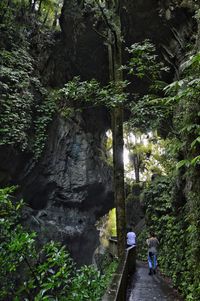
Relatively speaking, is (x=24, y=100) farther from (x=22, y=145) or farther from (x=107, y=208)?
(x=107, y=208)

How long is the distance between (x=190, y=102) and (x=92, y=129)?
15.7m

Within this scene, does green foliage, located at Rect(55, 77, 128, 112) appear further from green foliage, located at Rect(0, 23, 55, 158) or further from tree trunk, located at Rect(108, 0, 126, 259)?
green foliage, located at Rect(0, 23, 55, 158)

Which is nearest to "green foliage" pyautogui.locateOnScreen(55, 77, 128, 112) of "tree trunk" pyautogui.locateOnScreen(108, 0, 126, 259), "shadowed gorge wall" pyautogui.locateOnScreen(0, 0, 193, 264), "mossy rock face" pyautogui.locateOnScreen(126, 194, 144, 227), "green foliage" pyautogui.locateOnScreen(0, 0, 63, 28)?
"tree trunk" pyautogui.locateOnScreen(108, 0, 126, 259)

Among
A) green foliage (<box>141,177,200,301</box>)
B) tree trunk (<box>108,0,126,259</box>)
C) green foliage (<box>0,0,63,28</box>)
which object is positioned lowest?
green foliage (<box>141,177,200,301</box>)

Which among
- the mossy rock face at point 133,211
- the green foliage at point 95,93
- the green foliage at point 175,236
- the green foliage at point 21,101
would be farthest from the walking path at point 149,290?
the mossy rock face at point 133,211

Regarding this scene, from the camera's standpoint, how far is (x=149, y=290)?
8078 millimetres

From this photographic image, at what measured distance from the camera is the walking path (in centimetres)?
727

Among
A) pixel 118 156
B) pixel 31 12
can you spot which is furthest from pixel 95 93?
pixel 31 12

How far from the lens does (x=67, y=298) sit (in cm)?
333

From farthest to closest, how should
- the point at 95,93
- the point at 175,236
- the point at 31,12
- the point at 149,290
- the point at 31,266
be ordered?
1. the point at 31,12
2. the point at 175,236
3. the point at 95,93
4. the point at 149,290
5. the point at 31,266

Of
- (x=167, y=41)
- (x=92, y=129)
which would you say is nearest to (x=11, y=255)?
(x=167, y=41)

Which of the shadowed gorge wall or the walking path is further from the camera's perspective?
the shadowed gorge wall

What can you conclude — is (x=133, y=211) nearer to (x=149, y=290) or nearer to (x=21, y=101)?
(x=21, y=101)

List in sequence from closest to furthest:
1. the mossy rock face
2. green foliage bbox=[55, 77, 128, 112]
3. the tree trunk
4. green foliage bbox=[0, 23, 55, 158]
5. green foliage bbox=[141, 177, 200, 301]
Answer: green foliage bbox=[141, 177, 200, 301] → green foliage bbox=[55, 77, 128, 112] → the tree trunk → green foliage bbox=[0, 23, 55, 158] → the mossy rock face
